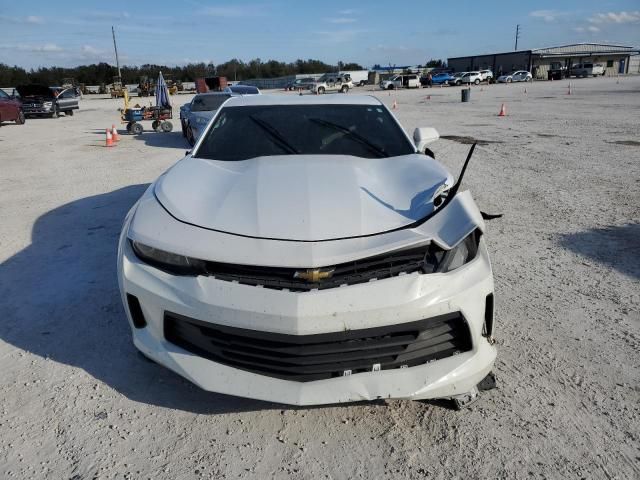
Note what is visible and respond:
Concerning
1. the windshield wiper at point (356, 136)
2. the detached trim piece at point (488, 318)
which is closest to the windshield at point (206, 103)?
the windshield wiper at point (356, 136)

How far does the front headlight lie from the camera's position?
221cm

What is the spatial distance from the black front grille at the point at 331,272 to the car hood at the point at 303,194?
0.57 ft

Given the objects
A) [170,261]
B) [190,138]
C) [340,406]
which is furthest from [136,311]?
[190,138]

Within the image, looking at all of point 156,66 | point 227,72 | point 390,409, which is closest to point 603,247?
point 390,409

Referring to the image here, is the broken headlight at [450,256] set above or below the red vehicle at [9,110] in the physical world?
below

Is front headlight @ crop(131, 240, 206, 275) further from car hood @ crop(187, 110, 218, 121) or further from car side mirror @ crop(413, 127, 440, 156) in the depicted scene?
car hood @ crop(187, 110, 218, 121)

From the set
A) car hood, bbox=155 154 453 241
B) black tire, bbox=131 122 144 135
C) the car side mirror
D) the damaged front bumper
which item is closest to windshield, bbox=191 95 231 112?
black tire, bbox=131 122 144 135

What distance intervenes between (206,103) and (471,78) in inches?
1983

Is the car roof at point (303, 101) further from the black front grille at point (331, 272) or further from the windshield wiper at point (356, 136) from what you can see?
the black front grille at point (331, 272)

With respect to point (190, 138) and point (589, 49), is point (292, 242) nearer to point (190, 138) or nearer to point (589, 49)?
point (190, 138)

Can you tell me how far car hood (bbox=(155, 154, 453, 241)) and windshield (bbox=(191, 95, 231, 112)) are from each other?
30.0 ft

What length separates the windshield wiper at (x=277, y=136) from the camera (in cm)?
349

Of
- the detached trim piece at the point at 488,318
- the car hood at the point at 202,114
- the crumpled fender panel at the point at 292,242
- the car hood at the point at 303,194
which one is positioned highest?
the car hood at the point at 202,114

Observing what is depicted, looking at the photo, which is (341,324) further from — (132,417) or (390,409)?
(132,417)
